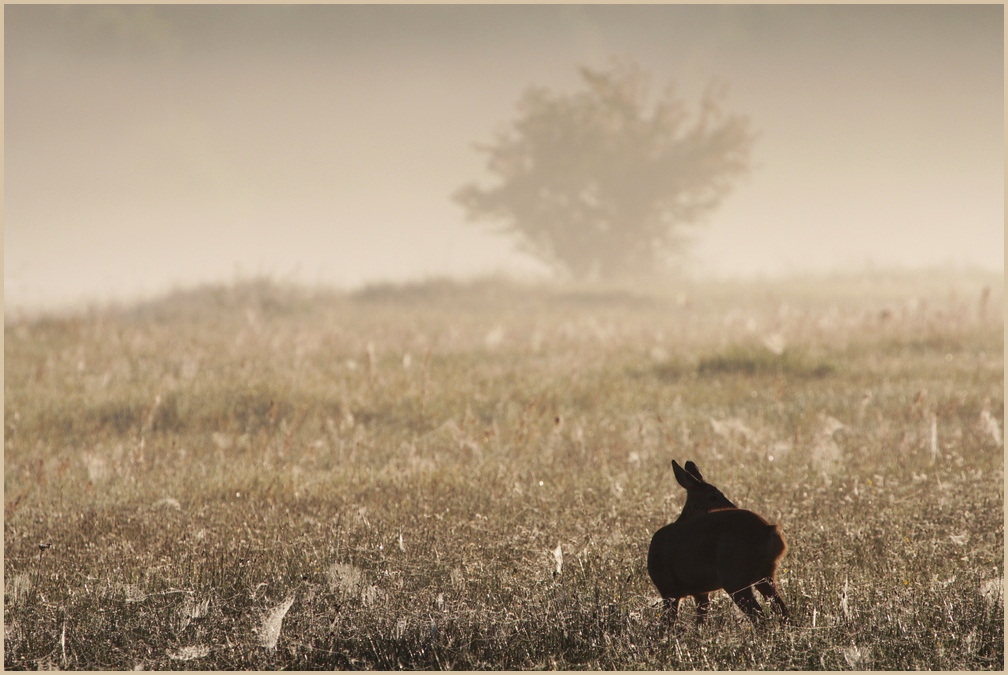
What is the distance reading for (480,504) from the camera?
462cm

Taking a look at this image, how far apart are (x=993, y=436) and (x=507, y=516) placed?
144 inches

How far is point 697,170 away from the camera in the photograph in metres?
30.9

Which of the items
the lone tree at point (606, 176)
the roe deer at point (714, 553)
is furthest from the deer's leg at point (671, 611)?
the lone tree at point (606, 176)

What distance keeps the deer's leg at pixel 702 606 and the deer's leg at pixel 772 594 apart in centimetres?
17

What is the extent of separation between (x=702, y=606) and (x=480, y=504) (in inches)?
78.9

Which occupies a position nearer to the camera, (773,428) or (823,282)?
(773,428)

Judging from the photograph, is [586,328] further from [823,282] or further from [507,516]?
[823,282]

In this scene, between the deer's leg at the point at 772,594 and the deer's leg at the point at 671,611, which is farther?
the deer's leg at the point at 671,611

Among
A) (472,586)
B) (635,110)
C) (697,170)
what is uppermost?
(635,110)

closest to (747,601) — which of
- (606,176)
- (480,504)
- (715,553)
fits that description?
(715,553)

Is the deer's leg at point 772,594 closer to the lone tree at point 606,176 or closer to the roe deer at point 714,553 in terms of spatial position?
the roe deer at point 714,553

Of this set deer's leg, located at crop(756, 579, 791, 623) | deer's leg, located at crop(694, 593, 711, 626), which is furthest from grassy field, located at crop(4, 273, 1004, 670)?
deer's leg, located at crop(756, 579, 791, 623)

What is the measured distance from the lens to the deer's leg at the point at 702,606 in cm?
272

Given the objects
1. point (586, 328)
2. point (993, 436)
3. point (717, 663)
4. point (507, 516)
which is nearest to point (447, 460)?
point (507, 516)
